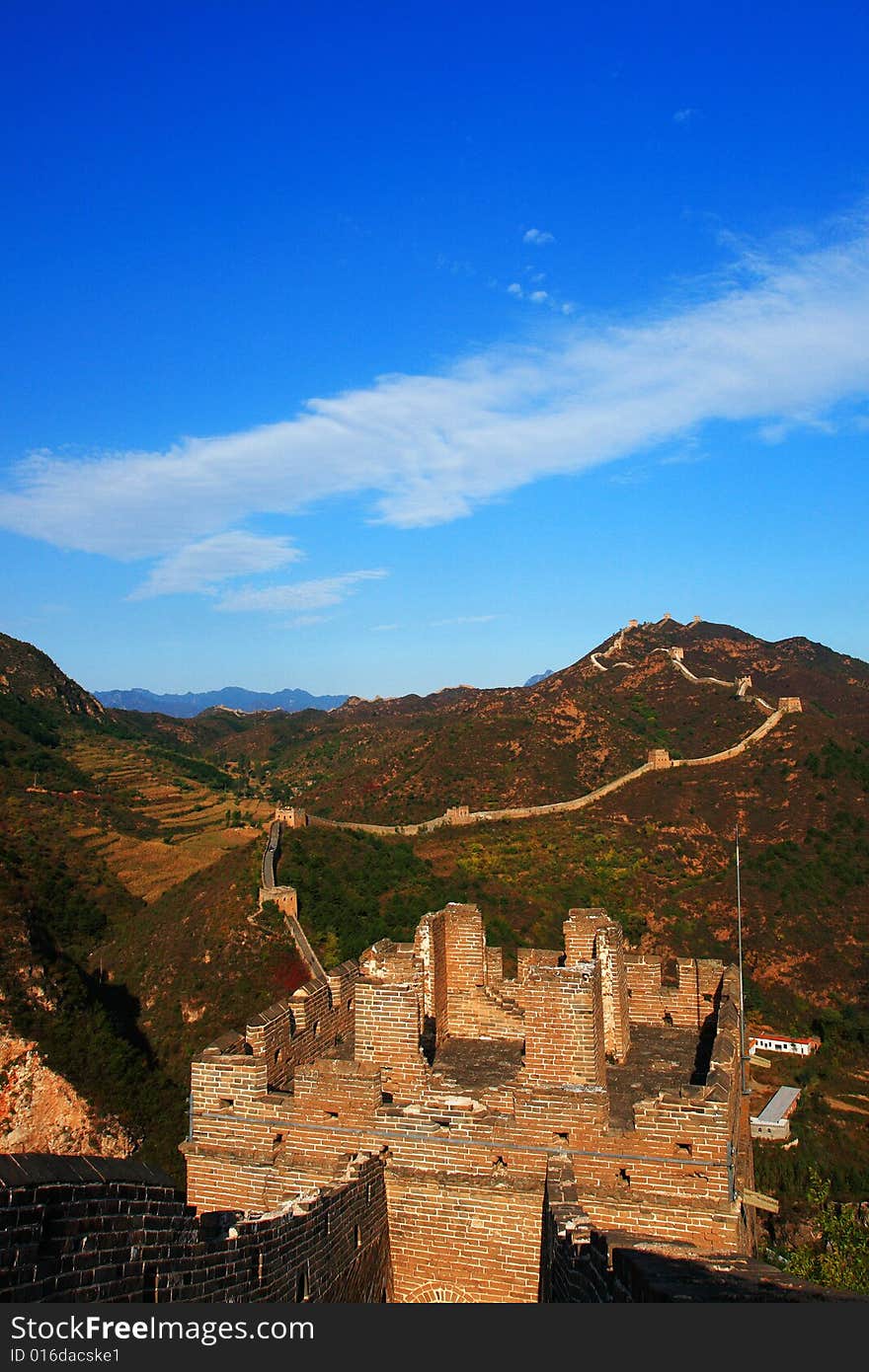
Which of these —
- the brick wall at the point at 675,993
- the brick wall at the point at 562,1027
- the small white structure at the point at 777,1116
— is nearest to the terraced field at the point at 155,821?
the small white structure at the point at 777,1116

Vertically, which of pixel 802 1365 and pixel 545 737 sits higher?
pixel 545 737

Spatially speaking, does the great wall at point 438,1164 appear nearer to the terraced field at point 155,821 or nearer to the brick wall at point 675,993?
the brick wall at point 675,993

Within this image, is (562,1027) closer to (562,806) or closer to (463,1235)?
(463,1235)

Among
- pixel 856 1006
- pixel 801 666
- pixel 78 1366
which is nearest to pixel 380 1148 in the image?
pixel 78 1366

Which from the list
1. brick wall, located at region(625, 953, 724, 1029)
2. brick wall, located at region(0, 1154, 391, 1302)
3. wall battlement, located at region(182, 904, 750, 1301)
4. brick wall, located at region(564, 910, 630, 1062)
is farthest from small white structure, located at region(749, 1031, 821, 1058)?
brick wall, located at region(0, 1154, 391, 1302)

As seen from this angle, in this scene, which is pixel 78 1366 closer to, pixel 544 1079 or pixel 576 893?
pixel 544 1079

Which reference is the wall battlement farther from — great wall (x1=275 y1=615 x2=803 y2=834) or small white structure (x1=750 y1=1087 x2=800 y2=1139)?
great wall (x1=275 y1=615 x2=803 y2=834)
